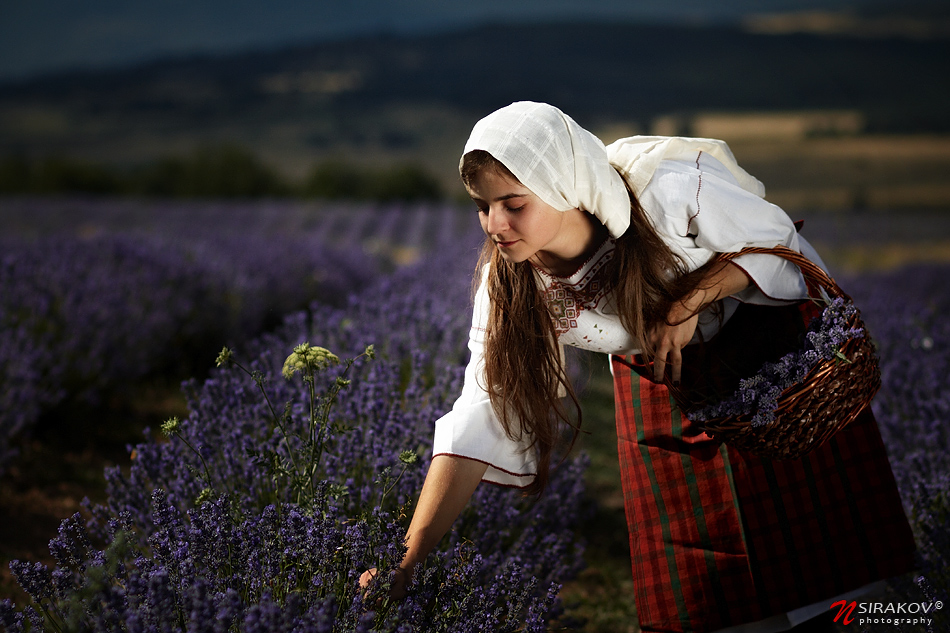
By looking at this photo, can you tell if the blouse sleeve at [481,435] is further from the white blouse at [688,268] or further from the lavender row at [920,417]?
the lavender row at [920,417]

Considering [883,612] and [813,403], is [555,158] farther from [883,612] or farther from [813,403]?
[883,612]

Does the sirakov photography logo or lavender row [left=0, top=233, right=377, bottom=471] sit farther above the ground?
lavender row [left=0, top=233, right=377, bottom=471]

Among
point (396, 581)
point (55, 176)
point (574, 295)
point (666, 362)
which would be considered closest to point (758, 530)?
point (666, 362)

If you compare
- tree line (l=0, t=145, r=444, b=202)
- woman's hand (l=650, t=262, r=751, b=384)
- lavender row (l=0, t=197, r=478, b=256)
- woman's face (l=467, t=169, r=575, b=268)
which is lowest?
woman's hand (l=650, t=262, r=751, b=384)

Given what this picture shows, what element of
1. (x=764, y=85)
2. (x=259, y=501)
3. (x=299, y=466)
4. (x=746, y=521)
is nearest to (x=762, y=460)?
(x=746, y=521)

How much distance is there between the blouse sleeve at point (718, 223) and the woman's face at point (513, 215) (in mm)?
216

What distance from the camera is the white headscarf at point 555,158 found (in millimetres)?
1105

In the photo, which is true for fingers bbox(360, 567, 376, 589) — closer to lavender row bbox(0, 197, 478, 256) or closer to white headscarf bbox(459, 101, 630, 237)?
white headscarf bbox(459, 101, 630, 237)

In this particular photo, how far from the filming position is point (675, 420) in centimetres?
143

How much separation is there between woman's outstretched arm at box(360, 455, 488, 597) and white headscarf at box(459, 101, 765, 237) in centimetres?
51

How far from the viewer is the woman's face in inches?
45.1

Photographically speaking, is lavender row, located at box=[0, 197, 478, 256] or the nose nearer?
the nose

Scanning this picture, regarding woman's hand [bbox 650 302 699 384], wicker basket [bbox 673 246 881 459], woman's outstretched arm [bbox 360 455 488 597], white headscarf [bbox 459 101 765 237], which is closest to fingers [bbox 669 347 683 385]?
woman's hand [bbox 650 302 699 384]

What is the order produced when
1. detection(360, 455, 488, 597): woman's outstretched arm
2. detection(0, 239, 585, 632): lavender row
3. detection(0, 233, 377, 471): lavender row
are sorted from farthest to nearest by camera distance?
detection(0, 233, 377, 471): lavender row, detection(360, 455, 488, 597): woman's outstretched arm, detection(0, 239, 585, 632): lavender row
